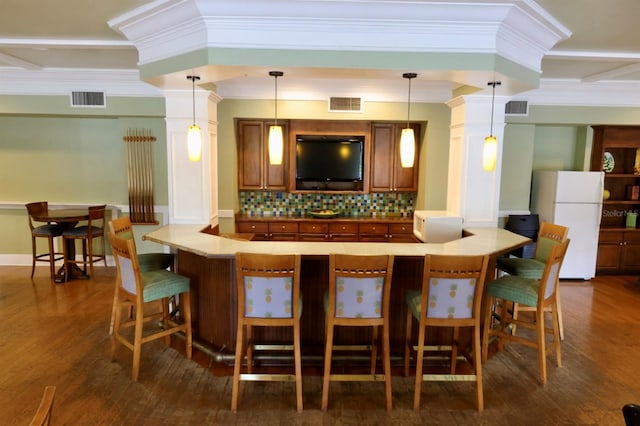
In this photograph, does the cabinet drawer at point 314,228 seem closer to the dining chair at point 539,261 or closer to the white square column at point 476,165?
the white square column at point 476,165

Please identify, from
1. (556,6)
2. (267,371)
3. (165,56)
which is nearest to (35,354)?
(267,371)

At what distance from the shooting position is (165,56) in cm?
327

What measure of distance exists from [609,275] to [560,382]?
3.73 m

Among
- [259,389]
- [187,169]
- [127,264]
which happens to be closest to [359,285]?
[259,389]

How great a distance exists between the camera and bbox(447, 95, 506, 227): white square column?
4230mm

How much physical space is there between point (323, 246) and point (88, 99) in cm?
401

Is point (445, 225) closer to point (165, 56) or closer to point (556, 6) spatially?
point (556, 6)

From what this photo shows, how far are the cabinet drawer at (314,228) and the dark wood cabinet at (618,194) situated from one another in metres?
3.94

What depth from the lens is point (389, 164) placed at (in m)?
5.87

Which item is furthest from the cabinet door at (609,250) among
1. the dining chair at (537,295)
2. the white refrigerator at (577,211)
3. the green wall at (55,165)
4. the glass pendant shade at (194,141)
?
the green wall at (55,165)

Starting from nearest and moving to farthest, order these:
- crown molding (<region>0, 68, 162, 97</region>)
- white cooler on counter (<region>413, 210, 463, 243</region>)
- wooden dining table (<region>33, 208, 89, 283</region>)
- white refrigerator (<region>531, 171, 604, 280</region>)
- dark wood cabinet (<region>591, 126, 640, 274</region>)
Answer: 1. white cooler on counter (<region>413, 210, 463, 243</region>)
2. wooden dining table (<region>33, 208, 89, 283</region>)
3. crown molding (<region>0, 68, 162, 97</region>)
4. white refrigerator (<region>531, 171, 604, 280</region>)
5. dark wood cabinet (<region>591, 126, 640, 274</region>)

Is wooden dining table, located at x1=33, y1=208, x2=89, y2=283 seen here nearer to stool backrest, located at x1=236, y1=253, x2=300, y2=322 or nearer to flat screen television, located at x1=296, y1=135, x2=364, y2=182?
flat screen television, located at x1=296, y1=135, x2=364, y2=182

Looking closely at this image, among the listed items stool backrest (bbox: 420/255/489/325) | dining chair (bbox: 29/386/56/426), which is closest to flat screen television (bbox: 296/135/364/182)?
stool backrest (bbox: 420/255/489/325)

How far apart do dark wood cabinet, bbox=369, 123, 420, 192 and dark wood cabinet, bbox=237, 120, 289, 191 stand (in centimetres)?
129
